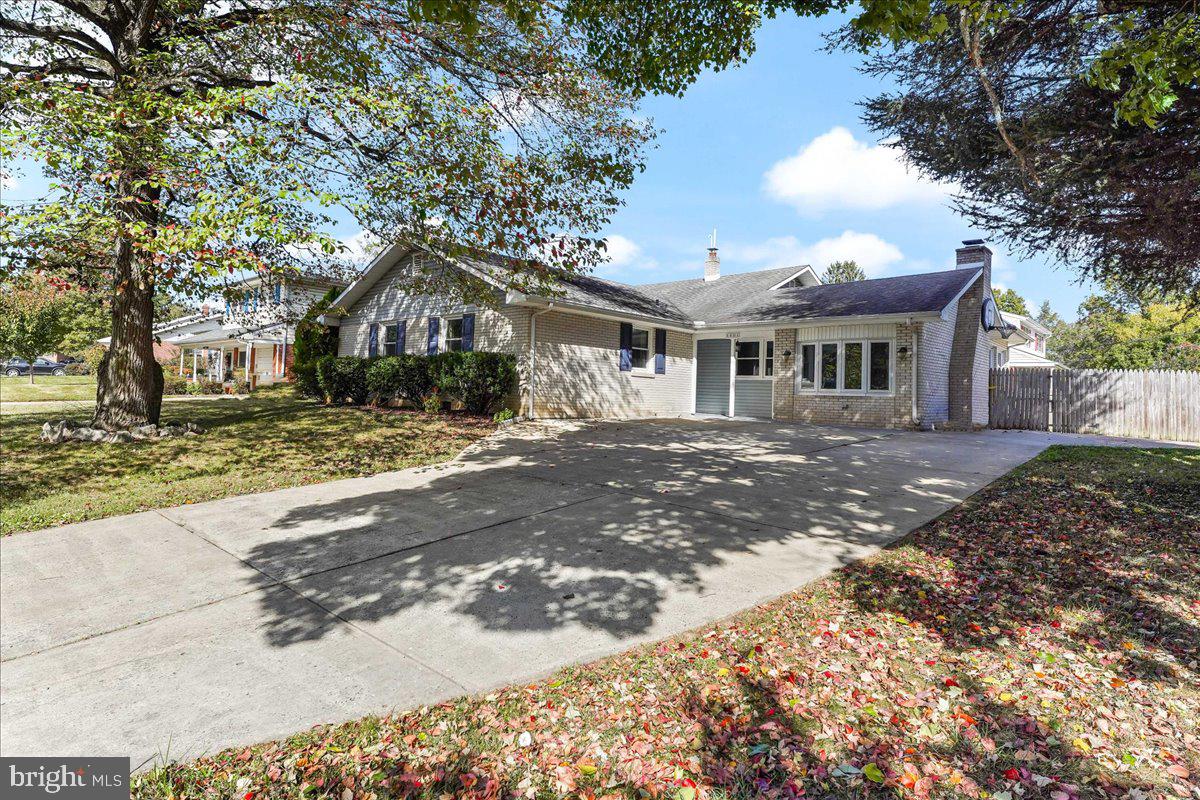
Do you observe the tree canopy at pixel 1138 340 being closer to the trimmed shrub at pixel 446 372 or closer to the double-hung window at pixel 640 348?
the double-hung window at pixel 640 348

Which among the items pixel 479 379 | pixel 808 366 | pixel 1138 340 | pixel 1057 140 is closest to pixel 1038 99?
pixel 1057 140

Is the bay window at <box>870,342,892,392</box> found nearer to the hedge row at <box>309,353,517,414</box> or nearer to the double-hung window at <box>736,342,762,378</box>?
the double-hung window at <box>736,342,762,378</box>

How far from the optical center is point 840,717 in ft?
8.98

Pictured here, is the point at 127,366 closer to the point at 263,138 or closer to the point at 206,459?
the point at 206,459

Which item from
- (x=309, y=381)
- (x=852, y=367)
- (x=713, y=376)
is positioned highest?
(x=852, y=367)

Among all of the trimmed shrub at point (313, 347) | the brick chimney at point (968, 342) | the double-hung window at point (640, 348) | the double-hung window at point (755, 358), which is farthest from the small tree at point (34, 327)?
the brick chimney at point (968, 342)

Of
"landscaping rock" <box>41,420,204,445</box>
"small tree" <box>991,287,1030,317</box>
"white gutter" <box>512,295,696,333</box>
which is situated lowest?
"landscaping rock" <box>41,420,204,445</box>

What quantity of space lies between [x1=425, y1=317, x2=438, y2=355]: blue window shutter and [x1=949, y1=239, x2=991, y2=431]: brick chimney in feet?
49.2

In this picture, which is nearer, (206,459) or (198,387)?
(206,459)

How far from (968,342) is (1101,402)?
166 inches

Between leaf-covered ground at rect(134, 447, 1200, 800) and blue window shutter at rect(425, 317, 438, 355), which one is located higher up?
blue window shutter at rect(425, 317, 438, 355)

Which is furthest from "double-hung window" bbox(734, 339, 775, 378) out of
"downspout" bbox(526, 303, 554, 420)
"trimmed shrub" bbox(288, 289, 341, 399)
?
"trimmed shrub" bbox(288, 289, 341, 399)

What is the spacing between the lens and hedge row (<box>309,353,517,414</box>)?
583 inches

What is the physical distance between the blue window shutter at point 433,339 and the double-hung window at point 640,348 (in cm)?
610
